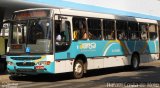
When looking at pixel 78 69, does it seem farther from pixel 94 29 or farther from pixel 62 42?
pixel 94 29

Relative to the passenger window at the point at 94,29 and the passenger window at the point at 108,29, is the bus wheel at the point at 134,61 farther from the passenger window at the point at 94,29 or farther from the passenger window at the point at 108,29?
the passenger window at the point at 94,29

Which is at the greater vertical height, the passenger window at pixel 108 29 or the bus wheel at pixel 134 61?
the passenger window at pixel 108 29

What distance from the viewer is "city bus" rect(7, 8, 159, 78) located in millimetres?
17500

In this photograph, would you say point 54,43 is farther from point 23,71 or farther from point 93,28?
point 93,28

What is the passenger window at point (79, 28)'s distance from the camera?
62.4ft

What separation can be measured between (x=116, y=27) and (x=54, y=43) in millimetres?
5832

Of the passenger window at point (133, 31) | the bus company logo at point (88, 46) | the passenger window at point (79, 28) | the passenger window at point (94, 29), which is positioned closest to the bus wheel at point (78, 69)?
the bus company logo at point (88, 46)

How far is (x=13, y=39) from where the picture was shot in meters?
18.5

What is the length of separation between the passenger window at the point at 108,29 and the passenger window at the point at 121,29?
0.61 m

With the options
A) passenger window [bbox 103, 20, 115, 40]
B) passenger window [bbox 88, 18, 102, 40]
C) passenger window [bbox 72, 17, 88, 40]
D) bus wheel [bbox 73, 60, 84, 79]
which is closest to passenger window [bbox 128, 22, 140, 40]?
passenger window [bbox 103, 20, 115, 40]

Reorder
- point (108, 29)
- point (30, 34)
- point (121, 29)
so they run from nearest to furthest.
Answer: point (30, 34), point (108, 29), point (121, 29)

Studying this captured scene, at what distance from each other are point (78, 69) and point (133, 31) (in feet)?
20.1

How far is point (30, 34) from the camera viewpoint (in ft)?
58.5

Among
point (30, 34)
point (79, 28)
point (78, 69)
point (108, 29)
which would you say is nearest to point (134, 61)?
point (108, 29)
